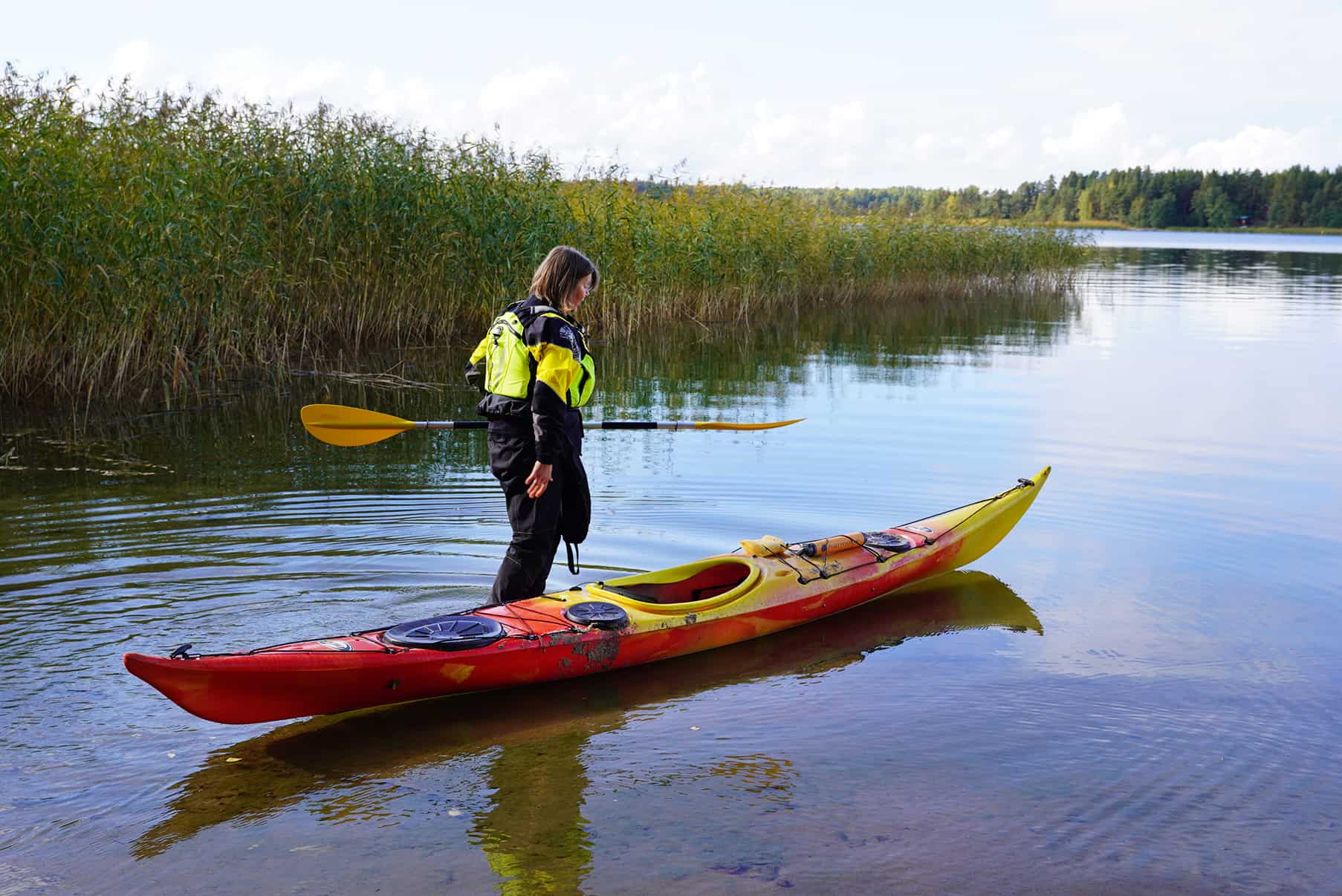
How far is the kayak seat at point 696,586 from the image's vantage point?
463 cm

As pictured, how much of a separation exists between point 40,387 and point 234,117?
3.24 m

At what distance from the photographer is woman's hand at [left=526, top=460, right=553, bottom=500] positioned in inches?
163

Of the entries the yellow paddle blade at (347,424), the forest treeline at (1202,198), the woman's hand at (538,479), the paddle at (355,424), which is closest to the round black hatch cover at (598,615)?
the woman's hand at (538,479)

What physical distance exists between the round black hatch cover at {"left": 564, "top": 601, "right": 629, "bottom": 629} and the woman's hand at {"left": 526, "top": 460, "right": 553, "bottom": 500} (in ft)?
1.44

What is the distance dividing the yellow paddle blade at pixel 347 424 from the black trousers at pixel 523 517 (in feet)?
2.52

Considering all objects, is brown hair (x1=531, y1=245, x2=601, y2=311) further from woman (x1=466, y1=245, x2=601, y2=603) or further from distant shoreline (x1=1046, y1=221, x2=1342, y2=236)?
distant shoreline (x1=1046, y1=221, x2=1342, y2=236)

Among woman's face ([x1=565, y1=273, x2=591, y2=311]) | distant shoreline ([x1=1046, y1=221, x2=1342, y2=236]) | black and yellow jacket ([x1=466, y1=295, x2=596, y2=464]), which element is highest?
distant shoreline ([x1=1046, y1=221, x2=1342, y2=236])

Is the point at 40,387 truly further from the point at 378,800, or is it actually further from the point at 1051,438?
the point at 1051,438

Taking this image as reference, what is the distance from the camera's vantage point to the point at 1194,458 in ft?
27.3

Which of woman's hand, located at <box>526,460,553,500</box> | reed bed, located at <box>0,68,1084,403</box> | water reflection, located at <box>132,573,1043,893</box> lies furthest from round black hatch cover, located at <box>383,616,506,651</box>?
reed bed, located at <box>0,68,1084,403</box>

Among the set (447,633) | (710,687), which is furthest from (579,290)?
(710,687)

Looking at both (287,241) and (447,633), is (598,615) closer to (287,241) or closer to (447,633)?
(447,633)

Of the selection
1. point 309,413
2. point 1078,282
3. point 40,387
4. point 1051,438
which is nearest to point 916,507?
point 1051,438

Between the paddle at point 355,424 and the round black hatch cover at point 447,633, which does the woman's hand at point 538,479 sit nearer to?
the round black hatch cover at point 447,633
